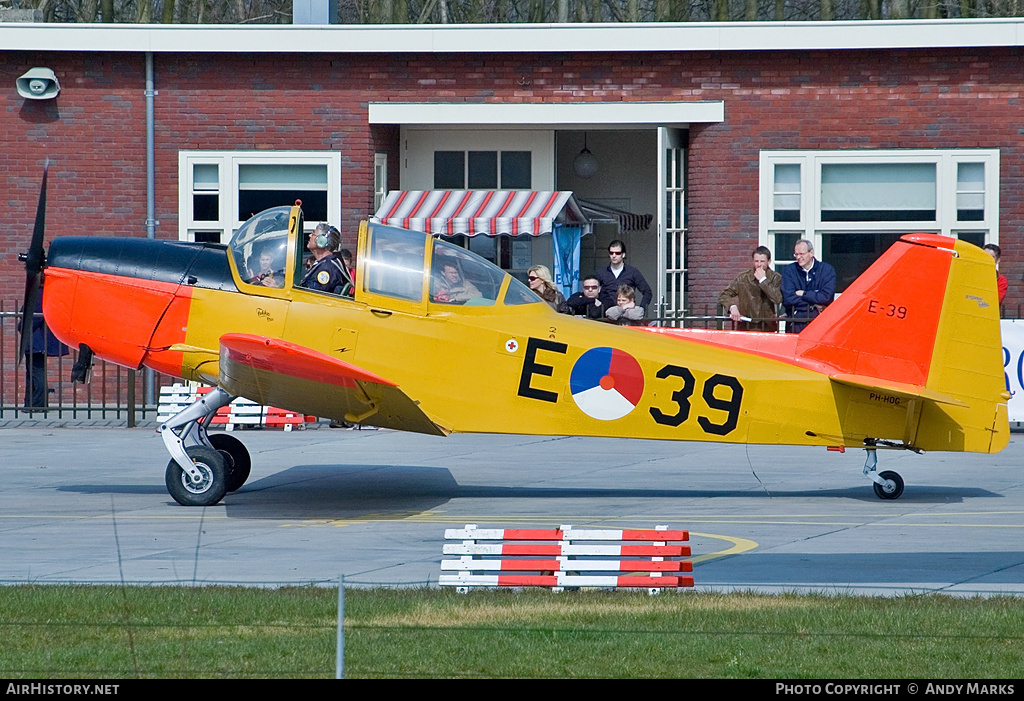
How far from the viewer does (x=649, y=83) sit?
20.3m

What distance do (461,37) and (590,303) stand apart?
20.0 feet

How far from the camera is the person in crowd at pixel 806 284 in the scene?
637 inches

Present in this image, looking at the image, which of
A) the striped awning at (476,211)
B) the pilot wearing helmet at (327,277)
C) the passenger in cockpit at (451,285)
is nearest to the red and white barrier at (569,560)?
the passenger in cockpit at (451,285)

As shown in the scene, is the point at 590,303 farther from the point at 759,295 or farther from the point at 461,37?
the point at 461,37

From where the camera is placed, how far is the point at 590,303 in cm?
1581

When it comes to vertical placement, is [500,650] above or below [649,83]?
below

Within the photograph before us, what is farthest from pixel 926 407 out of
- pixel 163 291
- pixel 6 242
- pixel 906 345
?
pixel 6 242

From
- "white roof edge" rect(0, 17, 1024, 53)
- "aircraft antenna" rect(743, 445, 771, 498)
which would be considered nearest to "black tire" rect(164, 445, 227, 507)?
"aircraft antenna" rect(743, 445, 771, 498)

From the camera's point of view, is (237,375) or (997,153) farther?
(997,153)

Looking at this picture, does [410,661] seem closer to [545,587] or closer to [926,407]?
[545,587]

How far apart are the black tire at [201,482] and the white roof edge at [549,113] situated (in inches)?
405

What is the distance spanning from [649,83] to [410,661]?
15598mm

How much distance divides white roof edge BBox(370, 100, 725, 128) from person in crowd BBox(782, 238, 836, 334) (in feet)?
14.2

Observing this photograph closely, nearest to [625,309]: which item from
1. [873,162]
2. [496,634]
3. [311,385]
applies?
[311,385]
